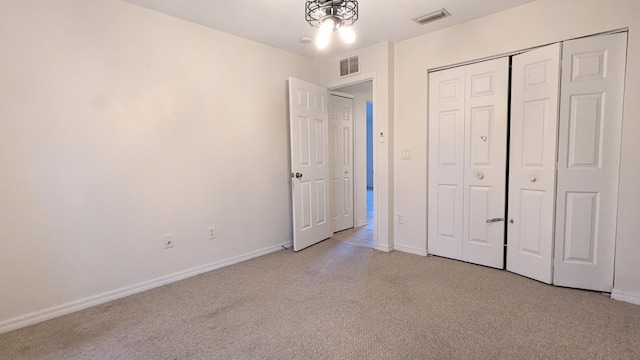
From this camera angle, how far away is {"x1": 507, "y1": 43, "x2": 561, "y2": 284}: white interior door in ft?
8.40

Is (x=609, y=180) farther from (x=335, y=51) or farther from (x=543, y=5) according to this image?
(x=335, y=51)

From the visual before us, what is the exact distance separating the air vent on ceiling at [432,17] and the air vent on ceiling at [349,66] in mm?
915

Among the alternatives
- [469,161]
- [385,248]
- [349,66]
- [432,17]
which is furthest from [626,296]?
[349,66]

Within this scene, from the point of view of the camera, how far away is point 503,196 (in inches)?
115

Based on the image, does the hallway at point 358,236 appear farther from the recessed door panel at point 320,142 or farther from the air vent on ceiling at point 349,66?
the air vent on ceiling at point 349,66

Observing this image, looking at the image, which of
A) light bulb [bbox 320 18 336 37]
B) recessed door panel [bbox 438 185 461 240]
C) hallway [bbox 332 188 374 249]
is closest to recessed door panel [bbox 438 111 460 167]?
recessed door panel [bbox 438 185 461 240]

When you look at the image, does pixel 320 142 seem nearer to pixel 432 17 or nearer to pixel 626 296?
pixel 432 17

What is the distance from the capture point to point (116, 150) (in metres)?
2.46

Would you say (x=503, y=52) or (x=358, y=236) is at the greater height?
(x=503, y=52)

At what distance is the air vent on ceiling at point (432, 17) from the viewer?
2735mm

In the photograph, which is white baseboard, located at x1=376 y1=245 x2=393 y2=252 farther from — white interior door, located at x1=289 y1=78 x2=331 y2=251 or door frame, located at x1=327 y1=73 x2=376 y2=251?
white interior door, located at x1=289 y1=78 x2=331 y2=251

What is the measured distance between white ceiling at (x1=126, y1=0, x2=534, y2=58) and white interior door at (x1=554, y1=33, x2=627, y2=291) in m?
0.76

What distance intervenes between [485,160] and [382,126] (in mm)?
1136

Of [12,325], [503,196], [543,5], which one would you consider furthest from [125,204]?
[543,5]
